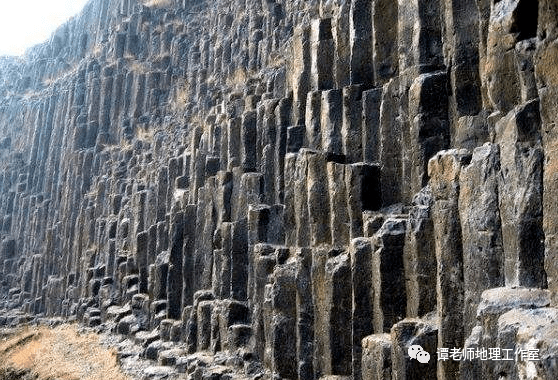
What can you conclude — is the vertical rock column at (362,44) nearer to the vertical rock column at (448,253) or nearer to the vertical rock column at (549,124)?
the vertical rock column at (448,253)

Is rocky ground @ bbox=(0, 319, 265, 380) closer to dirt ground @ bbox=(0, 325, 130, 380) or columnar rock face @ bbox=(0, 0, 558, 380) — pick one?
dirt ground @ bbox=(0, 325, 130, 380)

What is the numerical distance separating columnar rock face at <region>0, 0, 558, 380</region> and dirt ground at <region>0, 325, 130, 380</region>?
1.02 m

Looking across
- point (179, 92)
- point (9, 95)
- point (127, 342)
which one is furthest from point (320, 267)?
point (9, 95)

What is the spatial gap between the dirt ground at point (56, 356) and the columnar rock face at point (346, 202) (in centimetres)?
102

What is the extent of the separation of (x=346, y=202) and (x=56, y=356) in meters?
13.7

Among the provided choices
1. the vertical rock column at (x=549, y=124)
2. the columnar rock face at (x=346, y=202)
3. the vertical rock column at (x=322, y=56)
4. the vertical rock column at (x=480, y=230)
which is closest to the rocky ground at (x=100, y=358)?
the columnar rock face at (x=346, y=202)

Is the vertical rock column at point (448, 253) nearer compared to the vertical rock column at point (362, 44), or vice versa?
the vertical rock column at point (448, 253)

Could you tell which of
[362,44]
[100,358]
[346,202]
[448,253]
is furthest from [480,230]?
[100,358]

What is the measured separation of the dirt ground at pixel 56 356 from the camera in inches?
663

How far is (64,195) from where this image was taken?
29.6 metres

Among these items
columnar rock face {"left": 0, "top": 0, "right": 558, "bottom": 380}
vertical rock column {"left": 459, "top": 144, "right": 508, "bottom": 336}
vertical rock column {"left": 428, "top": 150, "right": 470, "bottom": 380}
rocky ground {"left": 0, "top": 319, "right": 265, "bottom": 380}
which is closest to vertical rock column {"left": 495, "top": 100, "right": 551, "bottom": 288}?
columnar rock face {"left": 0, "top": 0, "right": 558, "bottom": 380}

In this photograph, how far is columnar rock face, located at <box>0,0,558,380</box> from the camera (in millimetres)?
5711

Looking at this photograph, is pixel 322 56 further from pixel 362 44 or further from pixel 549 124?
pixel 549 124

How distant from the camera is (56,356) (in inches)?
771
